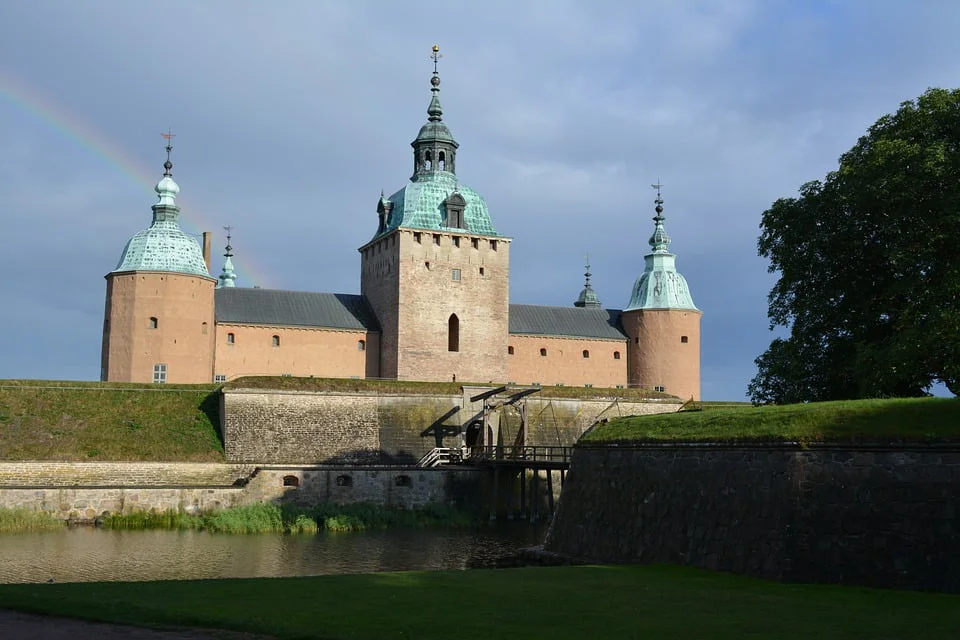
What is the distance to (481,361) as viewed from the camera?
53844 millimetres

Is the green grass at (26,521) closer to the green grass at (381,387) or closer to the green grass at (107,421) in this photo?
the green grass at (107,421)

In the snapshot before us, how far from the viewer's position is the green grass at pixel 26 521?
3162 cm

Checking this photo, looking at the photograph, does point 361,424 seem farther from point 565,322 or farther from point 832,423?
point 832,423

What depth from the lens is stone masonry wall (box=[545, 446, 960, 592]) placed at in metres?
16.4

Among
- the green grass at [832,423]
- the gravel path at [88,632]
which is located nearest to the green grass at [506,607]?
the gravel path at [88,632]

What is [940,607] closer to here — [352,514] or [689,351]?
[352,514]

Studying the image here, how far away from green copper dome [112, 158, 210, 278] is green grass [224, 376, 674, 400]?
840 cm

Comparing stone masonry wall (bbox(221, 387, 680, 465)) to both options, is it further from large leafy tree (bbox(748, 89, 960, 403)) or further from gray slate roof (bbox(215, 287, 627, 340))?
large leafy tree (bbox(748, 89, 960, 403))

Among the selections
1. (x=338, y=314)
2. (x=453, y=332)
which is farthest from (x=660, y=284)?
(x=338, y=314)

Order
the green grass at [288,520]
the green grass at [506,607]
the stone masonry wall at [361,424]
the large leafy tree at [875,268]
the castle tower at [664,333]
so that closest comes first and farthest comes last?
1. the green grass at [506,607]
2. the large leafy tree at [875,268]
3. the green grass at [288,520]
4. the stone masonry wall at [361,424]
5. the castle tower at [664,333]

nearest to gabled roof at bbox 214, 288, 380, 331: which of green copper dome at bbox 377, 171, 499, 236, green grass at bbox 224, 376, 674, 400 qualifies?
green copper dome at bbox 377, 171, 499, 236

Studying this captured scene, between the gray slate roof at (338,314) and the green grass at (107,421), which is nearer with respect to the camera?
the green grass at (107,421)

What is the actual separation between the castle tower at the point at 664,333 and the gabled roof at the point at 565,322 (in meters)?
1.25

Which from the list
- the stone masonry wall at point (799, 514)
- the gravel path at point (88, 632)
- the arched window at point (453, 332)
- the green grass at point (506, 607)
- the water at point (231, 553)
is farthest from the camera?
the arched window at point (453, 332)
